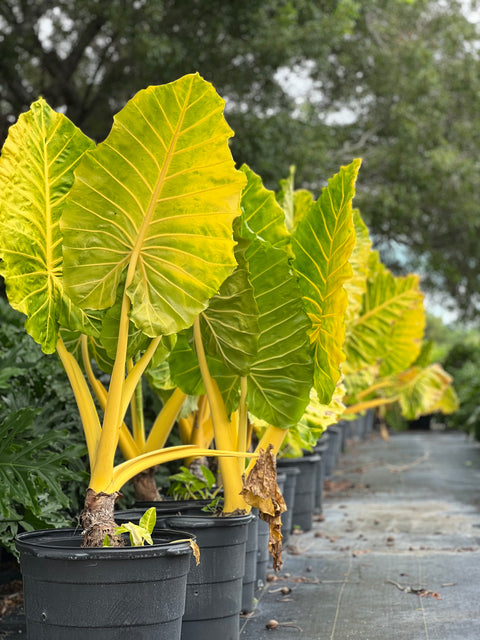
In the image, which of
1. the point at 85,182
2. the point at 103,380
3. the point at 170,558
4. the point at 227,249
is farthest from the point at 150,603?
the point at 103,380

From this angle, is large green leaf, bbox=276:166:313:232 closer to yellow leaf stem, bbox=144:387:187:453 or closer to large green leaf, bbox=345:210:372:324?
large green leaf, bbox=345:210:372:324

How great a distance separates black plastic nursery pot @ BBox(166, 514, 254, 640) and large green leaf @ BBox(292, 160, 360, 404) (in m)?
0.65

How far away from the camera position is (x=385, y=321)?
5688 mm

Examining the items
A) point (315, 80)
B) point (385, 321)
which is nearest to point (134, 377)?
point (385, 321)

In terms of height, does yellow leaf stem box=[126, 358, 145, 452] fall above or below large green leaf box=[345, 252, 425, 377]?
below

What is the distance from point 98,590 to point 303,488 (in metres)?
3.44

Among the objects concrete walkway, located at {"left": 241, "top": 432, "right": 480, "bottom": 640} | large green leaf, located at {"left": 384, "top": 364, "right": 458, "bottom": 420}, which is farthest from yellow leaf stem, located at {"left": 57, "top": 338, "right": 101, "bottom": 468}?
large green leaf, located at {"left": 384, "top": 364, "right": 458, "bottom": 420}

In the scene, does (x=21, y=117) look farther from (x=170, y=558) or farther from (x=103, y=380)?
(x=103, y=380)

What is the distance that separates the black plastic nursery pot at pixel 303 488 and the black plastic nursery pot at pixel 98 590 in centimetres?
298

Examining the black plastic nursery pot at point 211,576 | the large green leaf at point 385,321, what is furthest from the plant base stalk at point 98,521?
the large green leaf at point 385,321

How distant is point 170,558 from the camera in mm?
2189

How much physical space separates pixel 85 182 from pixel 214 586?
57.5 inches

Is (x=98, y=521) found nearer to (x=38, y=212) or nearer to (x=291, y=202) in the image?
(x=38, y=212)

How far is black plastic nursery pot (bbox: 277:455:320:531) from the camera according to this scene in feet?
17.2
